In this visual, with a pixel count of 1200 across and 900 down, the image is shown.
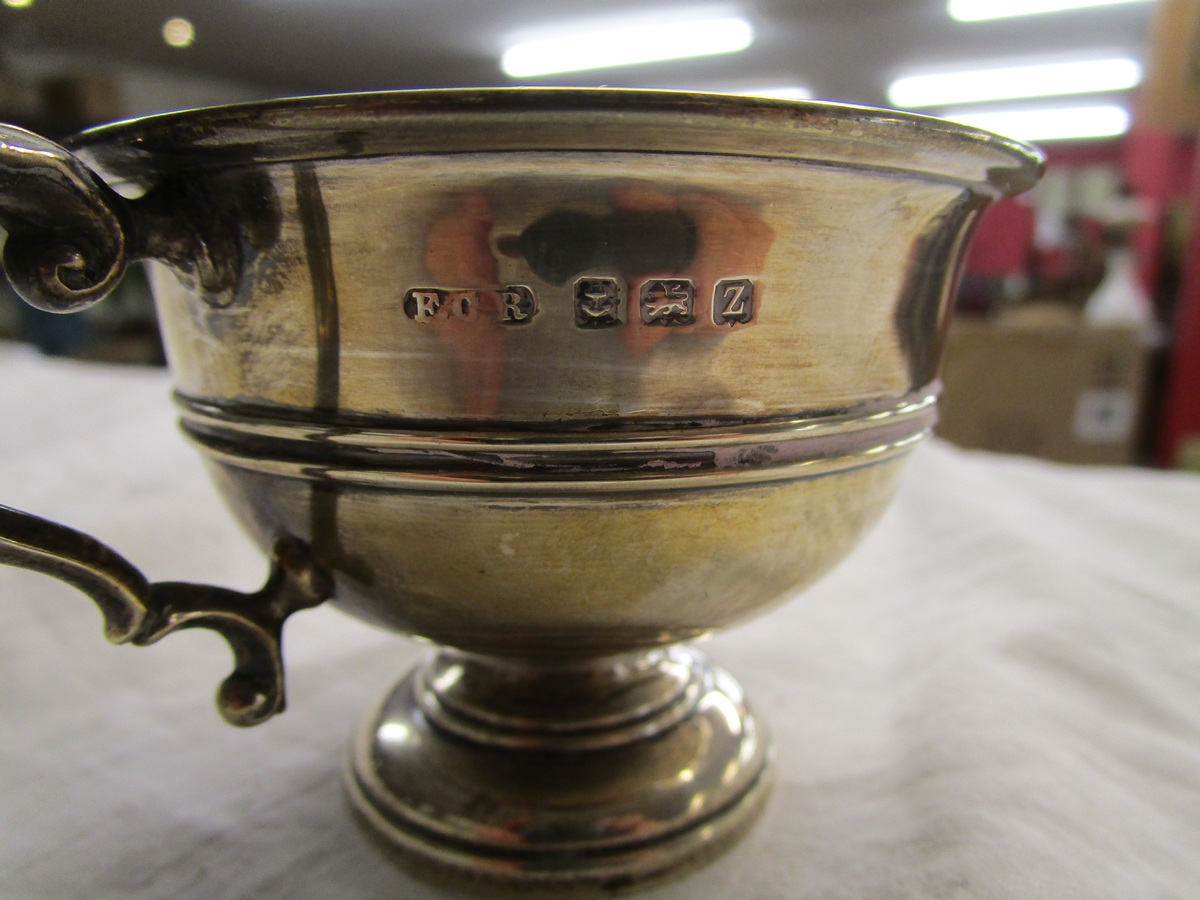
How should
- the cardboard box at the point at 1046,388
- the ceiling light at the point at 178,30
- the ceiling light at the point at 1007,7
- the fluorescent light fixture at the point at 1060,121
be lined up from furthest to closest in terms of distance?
1. the fluorescent light fixture at the point at 1060,121
2. the ceiling light at the point at 1007,7
3. the ceiling light at the point at 178,30
4. the cardboard box at the point at 1046,388

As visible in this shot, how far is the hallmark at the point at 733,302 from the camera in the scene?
25cm

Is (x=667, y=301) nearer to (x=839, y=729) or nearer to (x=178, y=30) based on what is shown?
(x=839, y=729)

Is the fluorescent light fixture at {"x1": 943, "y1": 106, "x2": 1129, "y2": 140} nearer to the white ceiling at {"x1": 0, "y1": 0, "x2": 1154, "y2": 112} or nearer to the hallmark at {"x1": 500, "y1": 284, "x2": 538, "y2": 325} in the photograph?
the white ceiling at {"x1": 0, "y1": 0, "x2": 1154, "y2": 112}

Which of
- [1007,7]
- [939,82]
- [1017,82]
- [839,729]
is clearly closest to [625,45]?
[1007,7]

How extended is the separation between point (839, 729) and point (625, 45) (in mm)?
3440

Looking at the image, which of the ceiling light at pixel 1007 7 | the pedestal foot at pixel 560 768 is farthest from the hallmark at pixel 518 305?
the ceiling light at pixel 1007 7

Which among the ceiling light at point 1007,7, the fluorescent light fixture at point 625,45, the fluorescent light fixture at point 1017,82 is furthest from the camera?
the fluorescent light fixture at point 1017,82

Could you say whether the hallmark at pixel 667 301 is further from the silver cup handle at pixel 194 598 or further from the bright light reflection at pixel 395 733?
the bright light reflection at pixel 395 733

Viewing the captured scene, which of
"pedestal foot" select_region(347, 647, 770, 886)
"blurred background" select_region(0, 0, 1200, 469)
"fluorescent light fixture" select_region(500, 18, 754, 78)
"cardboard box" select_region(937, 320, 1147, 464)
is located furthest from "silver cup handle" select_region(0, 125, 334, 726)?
"fluorescent light fixture" select_region(500, 18, 754, 78)

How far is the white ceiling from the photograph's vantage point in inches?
94.0

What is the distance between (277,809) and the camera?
16.3 inches

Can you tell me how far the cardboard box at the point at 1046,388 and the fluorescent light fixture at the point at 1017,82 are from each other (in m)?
2.71

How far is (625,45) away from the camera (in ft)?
11.0

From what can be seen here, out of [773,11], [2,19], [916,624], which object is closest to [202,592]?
[916,624]
